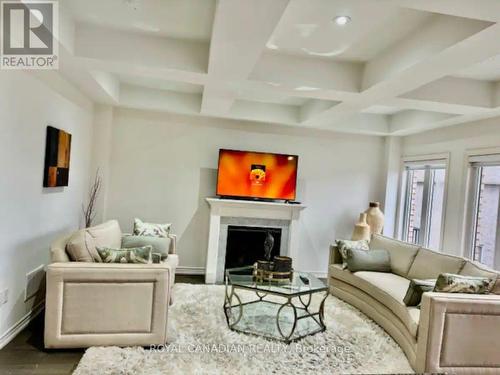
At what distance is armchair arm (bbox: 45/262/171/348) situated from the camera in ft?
9.33

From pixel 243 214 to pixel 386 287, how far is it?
2337mm

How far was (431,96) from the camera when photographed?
370 cm

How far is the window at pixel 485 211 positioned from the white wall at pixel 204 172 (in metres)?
1.68

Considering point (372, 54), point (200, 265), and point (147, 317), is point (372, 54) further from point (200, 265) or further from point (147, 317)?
point (200, 265)

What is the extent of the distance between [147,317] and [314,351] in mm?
1438

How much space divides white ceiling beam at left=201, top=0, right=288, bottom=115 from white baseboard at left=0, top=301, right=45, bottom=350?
2773mm

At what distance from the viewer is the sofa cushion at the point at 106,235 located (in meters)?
3.49

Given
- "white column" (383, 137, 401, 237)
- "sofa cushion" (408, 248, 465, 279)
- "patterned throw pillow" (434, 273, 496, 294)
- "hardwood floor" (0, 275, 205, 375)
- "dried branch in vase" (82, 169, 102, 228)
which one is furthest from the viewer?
"white column" (383, 137, 401, 237)

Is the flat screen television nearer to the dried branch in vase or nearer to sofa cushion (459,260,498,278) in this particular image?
the dried branch in vase

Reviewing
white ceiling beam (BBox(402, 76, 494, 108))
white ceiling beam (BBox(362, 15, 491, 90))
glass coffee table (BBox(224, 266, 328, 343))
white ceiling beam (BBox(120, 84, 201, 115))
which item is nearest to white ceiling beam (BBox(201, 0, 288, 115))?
white ceiling beam (BBox(362, 15, 491, 90))

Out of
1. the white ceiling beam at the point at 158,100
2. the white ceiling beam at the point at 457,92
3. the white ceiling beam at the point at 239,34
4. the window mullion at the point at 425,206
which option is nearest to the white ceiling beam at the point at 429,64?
the white ceiling beam at the point at 457,92

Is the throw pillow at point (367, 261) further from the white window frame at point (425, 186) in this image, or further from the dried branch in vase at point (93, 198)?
the dried branch in vase at point (93, 198)

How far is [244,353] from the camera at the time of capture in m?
2.96

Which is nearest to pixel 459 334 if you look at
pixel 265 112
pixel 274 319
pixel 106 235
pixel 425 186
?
pixel 274 319
